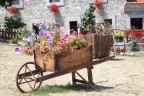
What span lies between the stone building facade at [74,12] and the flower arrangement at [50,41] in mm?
17306

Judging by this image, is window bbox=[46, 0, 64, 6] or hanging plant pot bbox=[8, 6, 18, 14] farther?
hanging plant pot bbox=[8, 6, 18, 14]

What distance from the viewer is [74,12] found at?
2712 cm

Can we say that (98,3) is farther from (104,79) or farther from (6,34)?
(104,79)

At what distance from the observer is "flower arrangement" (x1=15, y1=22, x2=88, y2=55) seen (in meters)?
8.41

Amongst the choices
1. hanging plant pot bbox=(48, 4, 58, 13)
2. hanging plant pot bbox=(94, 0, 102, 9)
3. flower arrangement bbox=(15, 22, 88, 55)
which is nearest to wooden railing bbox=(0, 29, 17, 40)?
hanging plant pot bbox=(48, 4, 58, 13)

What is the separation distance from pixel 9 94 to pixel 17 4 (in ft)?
67.7

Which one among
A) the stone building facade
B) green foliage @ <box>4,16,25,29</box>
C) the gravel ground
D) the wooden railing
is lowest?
the gravel ground

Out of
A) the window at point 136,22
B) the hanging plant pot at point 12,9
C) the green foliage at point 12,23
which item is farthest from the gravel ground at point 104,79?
the hanging plant pot at point 12,9

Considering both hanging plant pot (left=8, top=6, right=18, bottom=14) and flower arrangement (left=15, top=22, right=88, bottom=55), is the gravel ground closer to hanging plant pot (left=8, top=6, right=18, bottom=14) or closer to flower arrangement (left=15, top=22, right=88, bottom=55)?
flower arrangement (left=15, top=22, right=88, bottom=55)

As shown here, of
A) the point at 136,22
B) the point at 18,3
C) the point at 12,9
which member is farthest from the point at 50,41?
the point at 18,3

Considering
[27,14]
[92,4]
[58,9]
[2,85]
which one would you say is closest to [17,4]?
[27,14]

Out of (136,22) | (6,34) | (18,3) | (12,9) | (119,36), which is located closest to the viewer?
(119,36)

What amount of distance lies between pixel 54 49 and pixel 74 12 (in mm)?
19027

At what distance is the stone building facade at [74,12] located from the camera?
84.5 ft
